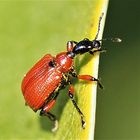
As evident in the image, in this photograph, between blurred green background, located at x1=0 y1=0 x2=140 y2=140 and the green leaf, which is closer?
blurred green background, located at x1=0 y1=0 x2=140 y2=140

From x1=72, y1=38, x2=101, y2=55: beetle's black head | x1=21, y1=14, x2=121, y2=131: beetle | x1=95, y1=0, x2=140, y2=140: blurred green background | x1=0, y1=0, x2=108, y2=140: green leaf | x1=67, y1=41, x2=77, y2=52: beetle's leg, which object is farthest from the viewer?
x1=72, y1=38, x2=101, y2=55: beetle's black head

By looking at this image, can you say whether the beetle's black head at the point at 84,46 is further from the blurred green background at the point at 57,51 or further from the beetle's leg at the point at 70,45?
the blurred green background at the point at 57,51

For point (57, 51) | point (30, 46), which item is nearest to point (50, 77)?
point (57, 51)

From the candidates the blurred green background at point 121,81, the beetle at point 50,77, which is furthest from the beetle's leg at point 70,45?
the blurred green background at point 121,81

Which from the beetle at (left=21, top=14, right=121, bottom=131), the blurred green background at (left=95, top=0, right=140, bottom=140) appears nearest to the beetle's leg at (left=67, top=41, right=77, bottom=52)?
the beetle at (left=21, top=14, right=121, bottom=131)

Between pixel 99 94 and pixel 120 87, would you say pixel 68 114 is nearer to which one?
pixel 120 87

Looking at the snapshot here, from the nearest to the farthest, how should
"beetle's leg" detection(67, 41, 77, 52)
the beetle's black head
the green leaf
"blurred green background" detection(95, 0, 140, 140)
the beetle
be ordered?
"blurred green background" detection(95, 0, 140, 140) → the green leaf → "beetle's leg" detection(67, 41, 77, 52) → the beetle → the beetle's black head

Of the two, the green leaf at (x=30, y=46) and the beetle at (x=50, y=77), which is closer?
the green leaf at (x=30, y=46)

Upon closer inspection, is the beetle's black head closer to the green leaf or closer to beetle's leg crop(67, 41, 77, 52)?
beetle's leg crop(67, 41, 77, 52)

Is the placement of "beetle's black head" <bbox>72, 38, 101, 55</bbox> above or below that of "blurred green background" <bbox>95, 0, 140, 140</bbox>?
above
